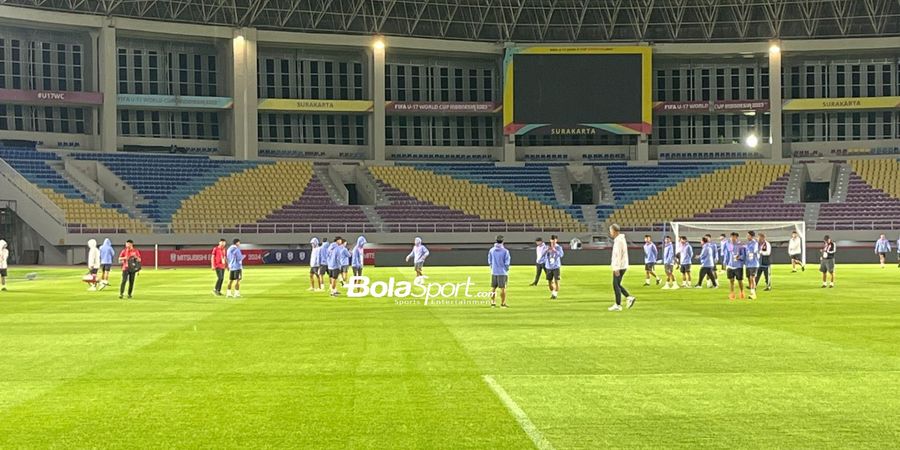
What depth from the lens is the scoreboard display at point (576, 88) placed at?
229 ft

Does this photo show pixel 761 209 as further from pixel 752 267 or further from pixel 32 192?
pixel 32 192

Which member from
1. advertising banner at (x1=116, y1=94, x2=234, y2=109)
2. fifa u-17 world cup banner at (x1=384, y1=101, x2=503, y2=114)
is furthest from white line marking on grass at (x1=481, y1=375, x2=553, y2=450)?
fifa u-17 world cup banner at (x1=384, y1=101, x2=503, y2=114)

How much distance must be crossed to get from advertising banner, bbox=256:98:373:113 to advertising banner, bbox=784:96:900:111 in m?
31.5

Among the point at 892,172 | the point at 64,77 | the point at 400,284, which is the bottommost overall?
the point at 400,284

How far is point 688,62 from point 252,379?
222 ft

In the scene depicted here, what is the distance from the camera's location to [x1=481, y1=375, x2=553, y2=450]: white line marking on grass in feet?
28.9

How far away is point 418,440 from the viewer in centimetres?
893

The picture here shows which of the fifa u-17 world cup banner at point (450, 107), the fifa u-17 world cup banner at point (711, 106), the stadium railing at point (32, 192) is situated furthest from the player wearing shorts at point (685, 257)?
the fifa u-17 world cup banner at point (711, 106)

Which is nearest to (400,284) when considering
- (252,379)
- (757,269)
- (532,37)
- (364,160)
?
(757,269)

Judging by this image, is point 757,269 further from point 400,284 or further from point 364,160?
point 364,160

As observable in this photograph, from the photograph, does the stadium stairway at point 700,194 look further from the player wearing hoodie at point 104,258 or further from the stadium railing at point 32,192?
the player wearing hoodie at point 104,258

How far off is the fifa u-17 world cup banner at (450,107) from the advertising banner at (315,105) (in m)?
2.40

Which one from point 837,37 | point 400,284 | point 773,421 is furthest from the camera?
point 837,37

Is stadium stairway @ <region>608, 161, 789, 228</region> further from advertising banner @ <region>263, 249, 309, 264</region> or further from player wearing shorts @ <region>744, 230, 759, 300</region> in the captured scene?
player wearing shorts @ <region>744, 230, 759, 300</region>
